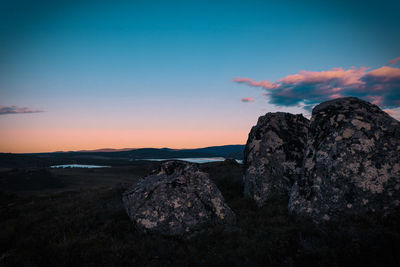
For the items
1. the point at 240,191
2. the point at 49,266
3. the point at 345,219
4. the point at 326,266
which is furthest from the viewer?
the point at 240,191

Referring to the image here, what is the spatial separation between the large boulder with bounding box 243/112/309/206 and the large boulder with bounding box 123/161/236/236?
9.55 feet

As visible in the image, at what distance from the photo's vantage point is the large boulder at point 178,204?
7137 mm

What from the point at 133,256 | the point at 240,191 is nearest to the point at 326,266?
the point at 133,256

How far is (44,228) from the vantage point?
8828 millimetres

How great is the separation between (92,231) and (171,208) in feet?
9.38

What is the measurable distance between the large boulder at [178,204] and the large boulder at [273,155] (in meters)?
2.91

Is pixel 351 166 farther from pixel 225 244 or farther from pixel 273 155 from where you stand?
pixel 273 155

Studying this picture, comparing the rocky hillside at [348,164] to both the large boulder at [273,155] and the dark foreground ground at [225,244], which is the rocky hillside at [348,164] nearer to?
the dark foreground ground at [225,244]

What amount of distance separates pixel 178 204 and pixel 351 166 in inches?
209

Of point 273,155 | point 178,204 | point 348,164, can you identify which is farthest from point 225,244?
point 273,155

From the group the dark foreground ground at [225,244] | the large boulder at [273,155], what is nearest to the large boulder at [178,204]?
the dark foreground ground at [225,244]

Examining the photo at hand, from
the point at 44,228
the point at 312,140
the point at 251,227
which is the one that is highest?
the point at 312,140

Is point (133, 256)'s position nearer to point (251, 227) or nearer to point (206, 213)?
point (206, 213)

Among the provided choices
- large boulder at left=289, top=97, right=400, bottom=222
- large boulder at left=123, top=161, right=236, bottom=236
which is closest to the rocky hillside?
large boulder at left=289, top=97, right=400, bottom=222
